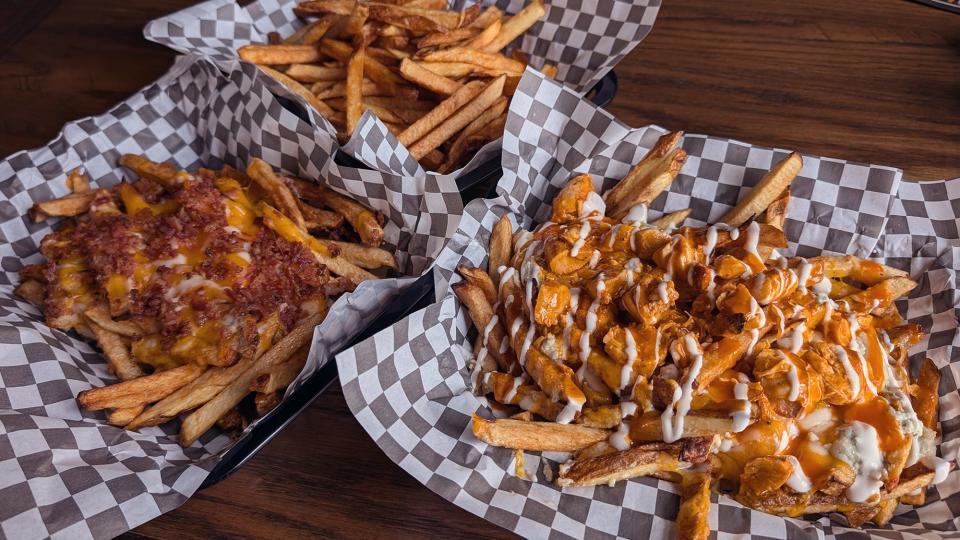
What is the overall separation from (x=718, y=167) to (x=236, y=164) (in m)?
1.83

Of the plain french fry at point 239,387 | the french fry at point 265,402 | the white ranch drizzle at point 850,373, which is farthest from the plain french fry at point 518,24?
the white ranch drizzle at point 850,373

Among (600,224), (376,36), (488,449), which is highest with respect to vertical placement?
(376,36)

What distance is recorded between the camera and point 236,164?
111 inches

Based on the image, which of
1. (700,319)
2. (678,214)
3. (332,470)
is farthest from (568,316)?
(332,470)

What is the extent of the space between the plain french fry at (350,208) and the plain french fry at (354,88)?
0.24m

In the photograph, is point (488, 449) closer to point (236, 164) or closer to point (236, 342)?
point (236, 342)

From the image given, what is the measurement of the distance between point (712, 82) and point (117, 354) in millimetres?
2566

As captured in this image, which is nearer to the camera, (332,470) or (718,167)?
(332,470)

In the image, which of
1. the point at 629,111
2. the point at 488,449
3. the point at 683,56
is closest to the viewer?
the point at 488,449

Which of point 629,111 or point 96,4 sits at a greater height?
point 96,4

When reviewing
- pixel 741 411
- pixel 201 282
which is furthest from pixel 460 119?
pixel 741 411

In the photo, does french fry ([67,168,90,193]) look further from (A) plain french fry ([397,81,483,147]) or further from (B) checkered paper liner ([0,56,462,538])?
(A) plain french fry ([397,81,483,147])

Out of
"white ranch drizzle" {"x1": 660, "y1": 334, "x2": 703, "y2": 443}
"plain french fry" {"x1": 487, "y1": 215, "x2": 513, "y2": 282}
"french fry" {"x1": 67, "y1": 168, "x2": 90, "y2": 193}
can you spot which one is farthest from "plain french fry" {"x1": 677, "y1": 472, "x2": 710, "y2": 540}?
"french fry" {"x1": 67, "y1": 168, "x2": 90, "y2": 193}

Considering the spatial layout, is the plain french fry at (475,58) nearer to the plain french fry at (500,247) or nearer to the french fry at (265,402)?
the plain french fry at (500,247)
